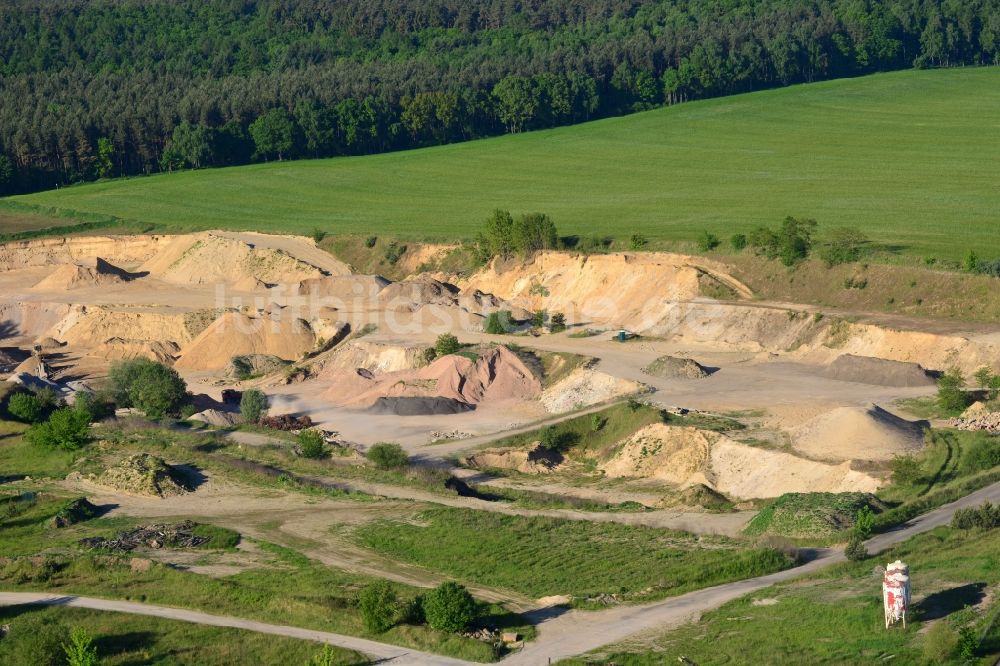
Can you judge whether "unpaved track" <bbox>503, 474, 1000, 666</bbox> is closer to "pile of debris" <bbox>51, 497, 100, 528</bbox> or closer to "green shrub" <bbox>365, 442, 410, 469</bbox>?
"green shrub" <bbox>365, 442, 410, 469</bbox>

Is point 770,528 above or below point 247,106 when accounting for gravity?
below

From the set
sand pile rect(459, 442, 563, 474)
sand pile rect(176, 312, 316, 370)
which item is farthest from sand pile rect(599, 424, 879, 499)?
sand pile rect(176, 312, 316, 370)

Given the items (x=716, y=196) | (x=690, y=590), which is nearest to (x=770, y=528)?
(x=690, y=590)

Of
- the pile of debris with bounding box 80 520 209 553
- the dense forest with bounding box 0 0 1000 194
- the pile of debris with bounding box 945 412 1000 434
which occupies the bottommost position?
the pile of debris with bounding box 945 412 1000 434

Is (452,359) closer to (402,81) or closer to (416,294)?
(416,294)

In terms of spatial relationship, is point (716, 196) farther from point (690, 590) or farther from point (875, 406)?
point (690, 590)

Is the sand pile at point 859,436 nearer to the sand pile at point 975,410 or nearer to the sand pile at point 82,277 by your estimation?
the sand pile at point 975,410
